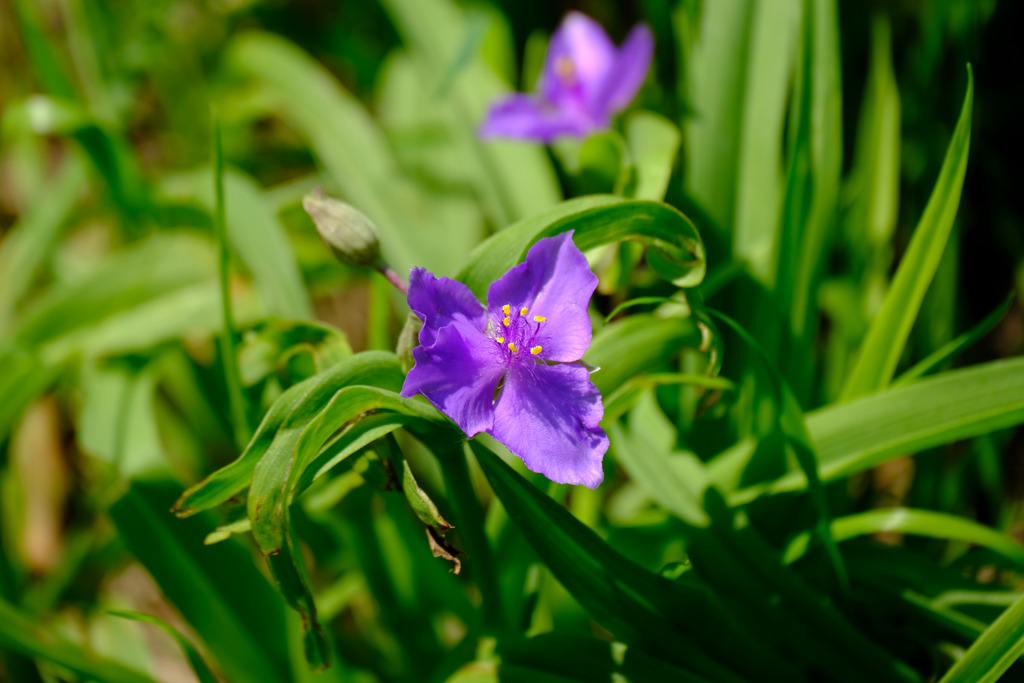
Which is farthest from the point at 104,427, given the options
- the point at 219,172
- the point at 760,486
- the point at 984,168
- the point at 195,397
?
the point at 984,168

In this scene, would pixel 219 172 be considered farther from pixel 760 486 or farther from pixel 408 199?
pixel 760 486

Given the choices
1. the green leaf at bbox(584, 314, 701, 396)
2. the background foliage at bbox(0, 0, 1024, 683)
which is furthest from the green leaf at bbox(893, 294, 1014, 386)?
the green leaf at bbox(584, 314, 701, 396)

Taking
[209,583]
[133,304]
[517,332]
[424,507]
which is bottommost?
[209,583]

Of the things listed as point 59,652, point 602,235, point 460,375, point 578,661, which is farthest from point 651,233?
point 59,652

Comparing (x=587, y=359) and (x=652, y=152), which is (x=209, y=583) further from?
(x=652, y=152)

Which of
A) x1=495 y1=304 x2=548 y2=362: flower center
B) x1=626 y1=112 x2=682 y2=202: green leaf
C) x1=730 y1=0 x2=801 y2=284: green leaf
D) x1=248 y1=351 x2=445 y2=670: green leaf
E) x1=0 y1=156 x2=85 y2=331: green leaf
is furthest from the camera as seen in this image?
x1=0 y1=156 x2=85 y2=331: green leaf

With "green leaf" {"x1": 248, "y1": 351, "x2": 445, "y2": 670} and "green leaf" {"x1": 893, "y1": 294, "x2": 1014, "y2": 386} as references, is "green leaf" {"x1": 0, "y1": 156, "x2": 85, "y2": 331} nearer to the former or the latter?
"green leaf" {"x1": 248, "y1": 351, "x2": 445, "y2": 670}
